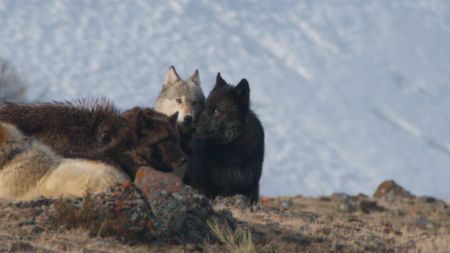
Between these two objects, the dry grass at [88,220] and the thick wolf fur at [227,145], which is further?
the thick wolf fur at [227,145]

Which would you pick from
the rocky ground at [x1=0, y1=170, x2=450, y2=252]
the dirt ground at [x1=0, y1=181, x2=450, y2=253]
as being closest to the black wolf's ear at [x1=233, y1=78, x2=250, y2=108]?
the dirt ground at [x1=0, y1=181, x2=450, y2=253]

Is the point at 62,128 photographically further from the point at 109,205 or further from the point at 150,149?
the point at 109,205

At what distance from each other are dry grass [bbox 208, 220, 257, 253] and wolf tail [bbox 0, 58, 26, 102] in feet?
48.9

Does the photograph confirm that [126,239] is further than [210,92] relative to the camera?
No

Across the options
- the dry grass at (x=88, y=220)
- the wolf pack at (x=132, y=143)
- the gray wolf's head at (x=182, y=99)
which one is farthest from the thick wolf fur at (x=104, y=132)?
the gray wolf's head at (x=182, y=99)

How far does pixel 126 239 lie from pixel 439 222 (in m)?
10.7

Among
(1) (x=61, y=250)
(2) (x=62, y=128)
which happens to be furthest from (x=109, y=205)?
(2) (x=62, y=128)

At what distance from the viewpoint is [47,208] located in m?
10.6

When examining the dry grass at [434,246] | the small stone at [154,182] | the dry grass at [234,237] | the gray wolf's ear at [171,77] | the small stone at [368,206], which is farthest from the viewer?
the small stone at [368,206]

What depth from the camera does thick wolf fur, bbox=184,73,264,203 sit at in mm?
15258

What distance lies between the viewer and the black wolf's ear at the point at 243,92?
1542 centimetres

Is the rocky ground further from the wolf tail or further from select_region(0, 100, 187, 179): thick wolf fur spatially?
the wolf tail

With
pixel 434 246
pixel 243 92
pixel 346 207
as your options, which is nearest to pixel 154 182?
pixel 434 246

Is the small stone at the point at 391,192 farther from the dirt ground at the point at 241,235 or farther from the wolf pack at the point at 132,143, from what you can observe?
the dirt ground at the point at 241,235
